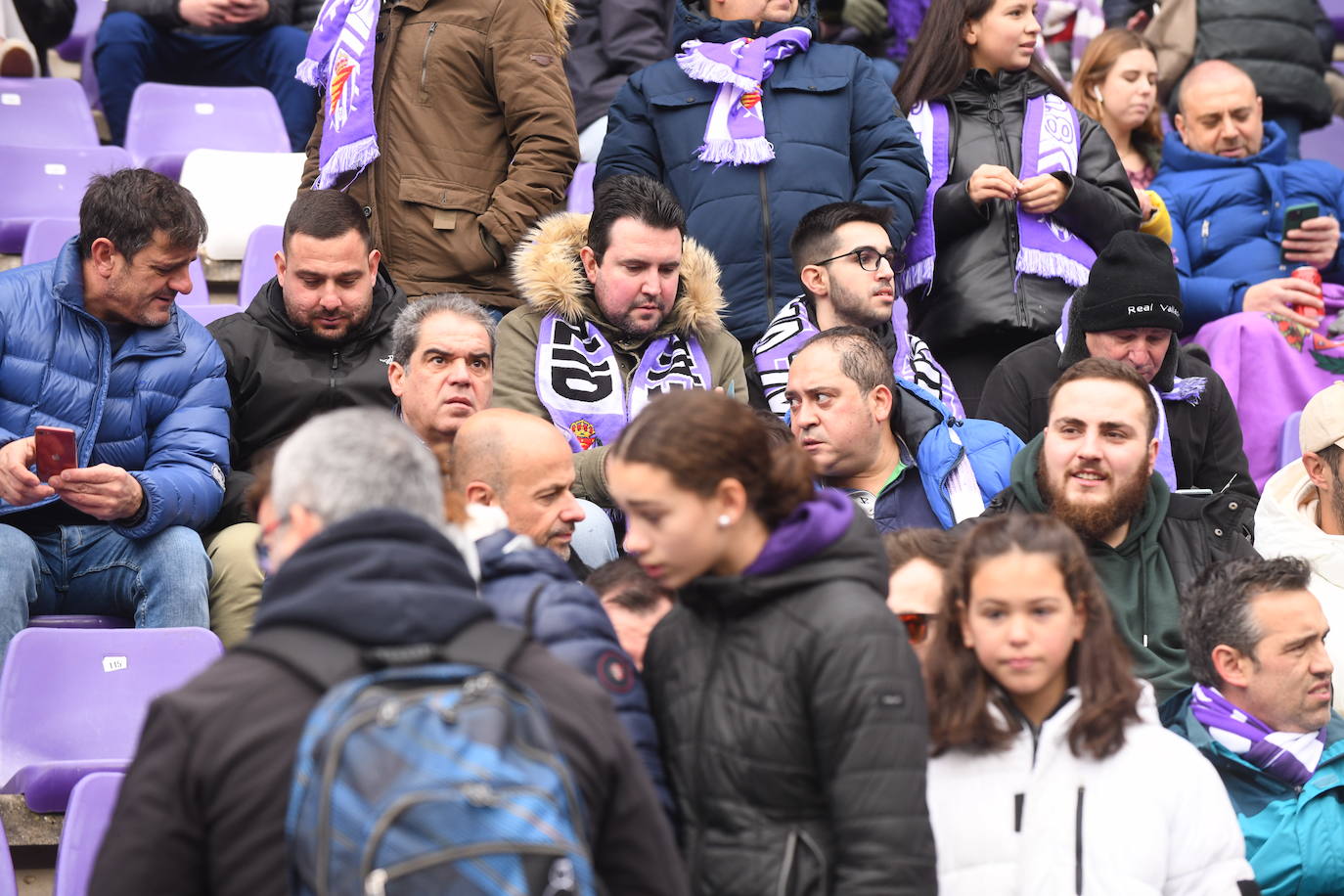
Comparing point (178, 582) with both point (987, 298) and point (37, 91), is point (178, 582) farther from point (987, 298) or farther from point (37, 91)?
point (37, 91)

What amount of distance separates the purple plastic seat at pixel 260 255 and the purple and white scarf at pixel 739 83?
156 cm

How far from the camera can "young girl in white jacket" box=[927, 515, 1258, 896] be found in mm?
3020

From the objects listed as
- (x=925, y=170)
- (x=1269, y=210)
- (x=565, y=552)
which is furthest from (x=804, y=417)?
(x=1269, y=210)

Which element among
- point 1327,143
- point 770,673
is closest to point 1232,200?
point 1327,143

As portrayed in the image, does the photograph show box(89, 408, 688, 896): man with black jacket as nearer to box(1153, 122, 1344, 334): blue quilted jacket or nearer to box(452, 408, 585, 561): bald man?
box(452, 408, 585, 561): bald man

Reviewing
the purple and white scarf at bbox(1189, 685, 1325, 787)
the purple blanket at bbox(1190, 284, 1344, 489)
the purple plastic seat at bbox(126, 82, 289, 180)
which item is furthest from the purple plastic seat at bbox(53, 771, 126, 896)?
the purple blanket at bbox(1190, 284, 1344, 489)

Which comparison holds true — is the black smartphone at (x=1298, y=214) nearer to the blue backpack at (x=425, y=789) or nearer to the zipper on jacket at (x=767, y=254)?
the zipper on jacket at (x=767, y=254)

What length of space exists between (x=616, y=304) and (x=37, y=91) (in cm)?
325

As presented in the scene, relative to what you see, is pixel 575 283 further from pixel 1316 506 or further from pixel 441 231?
pixel 1316 506

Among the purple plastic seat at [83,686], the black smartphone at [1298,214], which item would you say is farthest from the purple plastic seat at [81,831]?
the black smartphone at [1298,214]

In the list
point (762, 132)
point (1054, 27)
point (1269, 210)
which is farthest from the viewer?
point (1054, 27)

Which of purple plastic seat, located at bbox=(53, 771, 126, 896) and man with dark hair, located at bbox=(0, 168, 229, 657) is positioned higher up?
man with dark hair, located at bbox=(0, 168, 229, 657)

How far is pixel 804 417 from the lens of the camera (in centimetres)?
474

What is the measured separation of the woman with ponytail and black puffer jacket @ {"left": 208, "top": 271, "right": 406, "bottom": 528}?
8.13 feet
